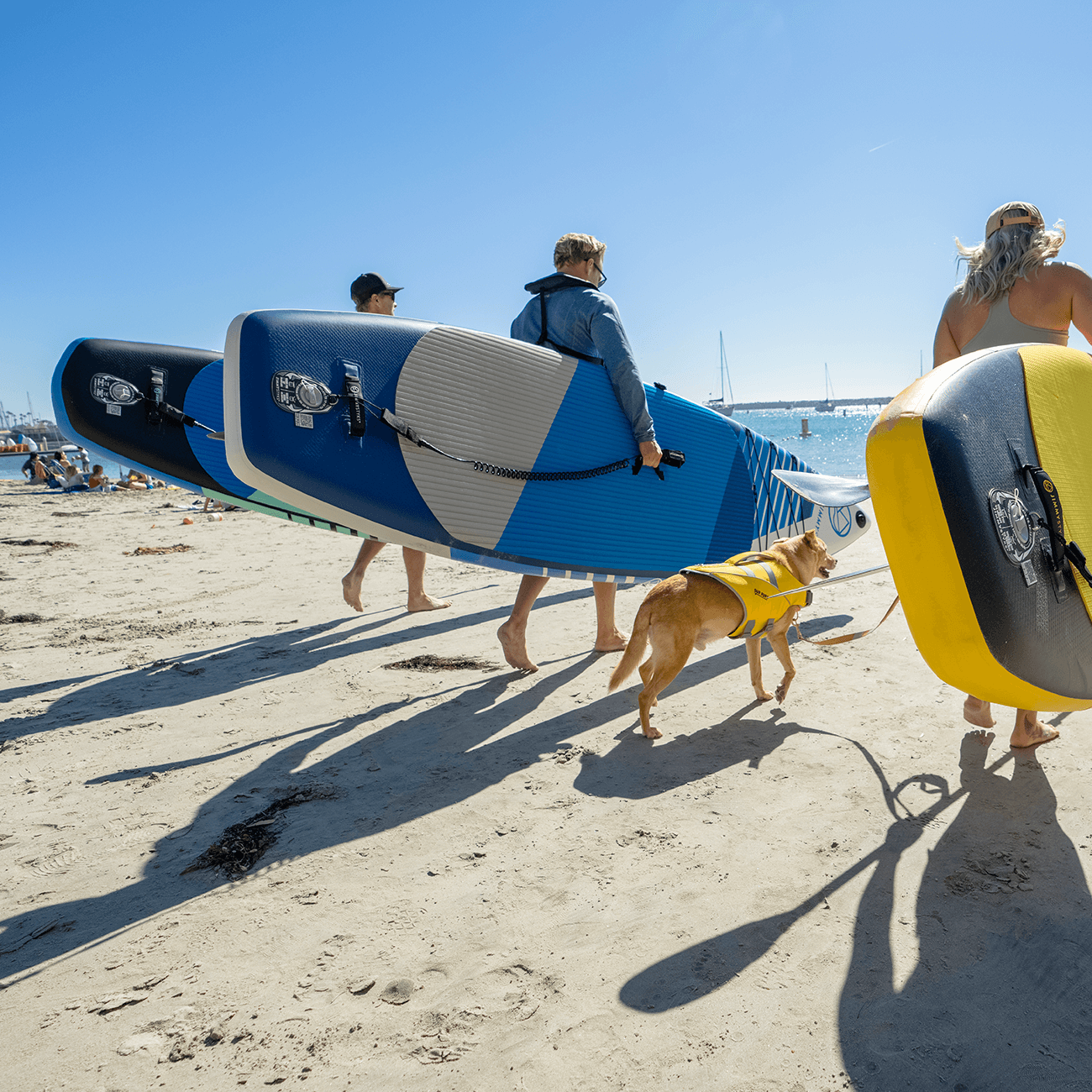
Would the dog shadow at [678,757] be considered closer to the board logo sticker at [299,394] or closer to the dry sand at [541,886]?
the dry sand at [541,886]

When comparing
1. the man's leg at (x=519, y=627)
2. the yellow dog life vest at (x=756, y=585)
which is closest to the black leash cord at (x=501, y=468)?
the man's leg at (x=519, y=627)

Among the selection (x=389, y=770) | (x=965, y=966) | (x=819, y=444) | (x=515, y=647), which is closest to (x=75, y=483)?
(x=515, y=647)

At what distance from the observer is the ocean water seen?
27406 millimetres

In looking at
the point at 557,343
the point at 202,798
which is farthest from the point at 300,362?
the point at 202,798

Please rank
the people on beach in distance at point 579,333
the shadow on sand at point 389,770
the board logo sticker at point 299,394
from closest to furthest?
the shadow on sand at point 389,770 → the board logo sticker at point 299,394 → the people on beach in distance at point 579,333

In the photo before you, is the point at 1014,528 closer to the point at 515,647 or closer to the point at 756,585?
the point at 756,585

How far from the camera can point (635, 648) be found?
9.51ft

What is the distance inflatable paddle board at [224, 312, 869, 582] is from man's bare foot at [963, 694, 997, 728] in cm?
158

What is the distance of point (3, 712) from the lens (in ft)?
10.8

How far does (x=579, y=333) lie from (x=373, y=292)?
1726 mm

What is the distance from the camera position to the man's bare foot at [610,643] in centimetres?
403

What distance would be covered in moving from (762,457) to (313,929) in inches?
147

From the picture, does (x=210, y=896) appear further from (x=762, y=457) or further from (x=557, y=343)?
(x=762, y=457)

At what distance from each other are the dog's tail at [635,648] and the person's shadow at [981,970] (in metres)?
1.08
